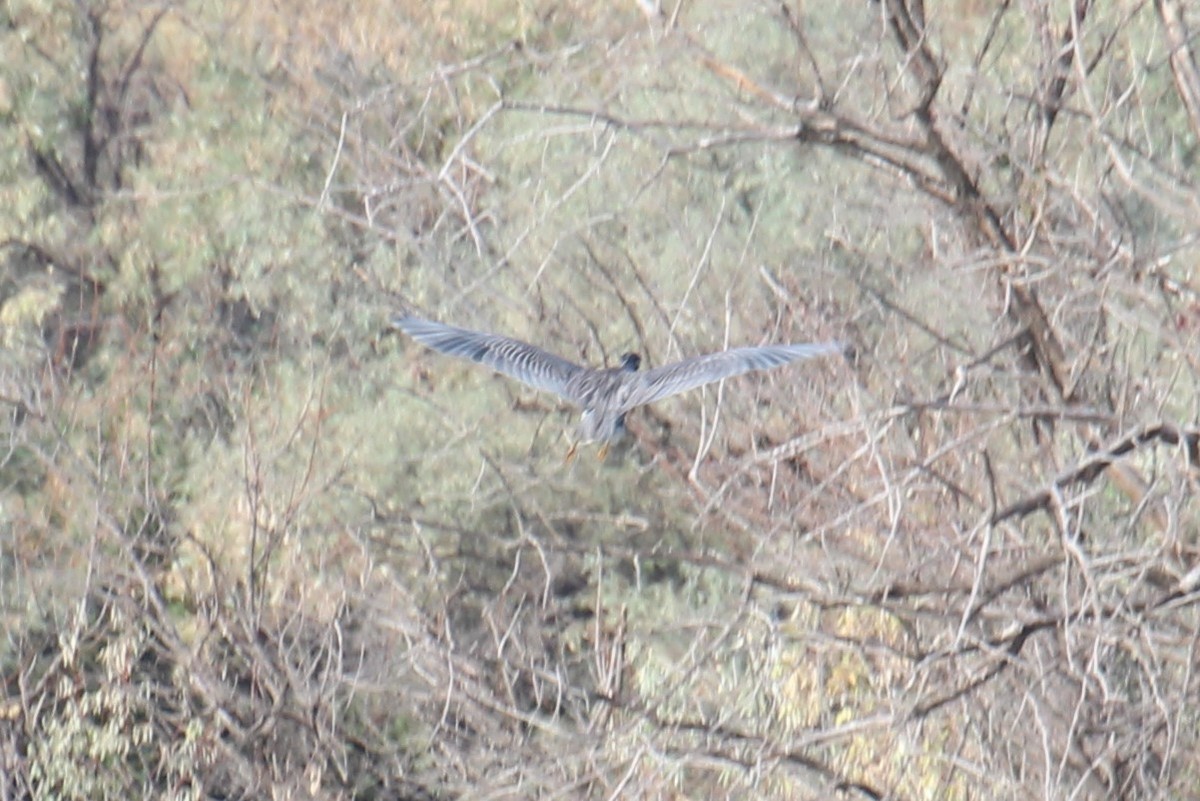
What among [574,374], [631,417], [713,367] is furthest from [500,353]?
[631,417]

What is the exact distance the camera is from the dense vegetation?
5598 millimetres

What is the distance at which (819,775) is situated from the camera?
6.29 meters

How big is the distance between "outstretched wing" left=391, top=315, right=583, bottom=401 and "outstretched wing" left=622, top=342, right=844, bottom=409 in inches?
13.7

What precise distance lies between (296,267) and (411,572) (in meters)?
2.95

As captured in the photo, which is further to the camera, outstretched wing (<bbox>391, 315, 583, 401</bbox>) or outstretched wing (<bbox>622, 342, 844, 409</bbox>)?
outstretched wing (<bbox>391, 315, 583, 401</bbox>)

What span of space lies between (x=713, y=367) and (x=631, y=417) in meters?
2.93

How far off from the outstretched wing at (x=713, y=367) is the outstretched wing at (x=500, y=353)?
35 centimetres

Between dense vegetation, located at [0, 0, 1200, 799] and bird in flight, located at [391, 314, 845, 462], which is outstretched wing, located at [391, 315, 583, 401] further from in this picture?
dense vegetation, located at [0, 0, 1200, 799]

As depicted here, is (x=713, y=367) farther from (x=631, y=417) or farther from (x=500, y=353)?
(x=631, y=417)

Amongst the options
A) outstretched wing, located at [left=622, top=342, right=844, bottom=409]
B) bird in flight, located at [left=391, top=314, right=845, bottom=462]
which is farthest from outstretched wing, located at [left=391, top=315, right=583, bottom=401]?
outstretched wing, located at [left=622, top=342, right=844, bottom=409]

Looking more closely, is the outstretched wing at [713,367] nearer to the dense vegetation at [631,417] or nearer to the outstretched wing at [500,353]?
the dense vegetation at [631,417]

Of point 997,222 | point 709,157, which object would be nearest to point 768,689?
point 997,222

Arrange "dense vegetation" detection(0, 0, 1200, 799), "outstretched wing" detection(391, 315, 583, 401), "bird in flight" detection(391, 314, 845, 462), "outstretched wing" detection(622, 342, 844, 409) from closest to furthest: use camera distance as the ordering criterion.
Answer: "dense vegetation" detection(0, 0, 1200, 799), "outstretched wing" detection(622, 342, 844, 409), "bird in flight" detection(391, 314, 845, 462), "outstretched wing" detection(391, 315, 583, 401)

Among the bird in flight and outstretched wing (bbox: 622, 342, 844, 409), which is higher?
outstretched wing (bbox: 622, 342, 844, 409)
